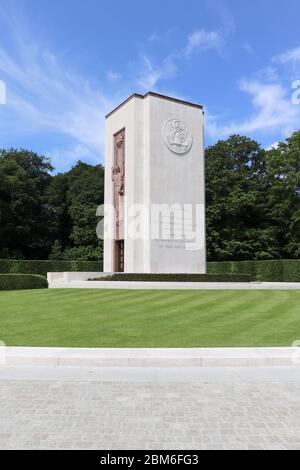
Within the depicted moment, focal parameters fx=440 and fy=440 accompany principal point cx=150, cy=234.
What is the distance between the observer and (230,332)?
11070 mm

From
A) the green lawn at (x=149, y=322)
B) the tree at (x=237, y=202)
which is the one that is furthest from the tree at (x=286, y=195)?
the green lawn at (x=149, y=322)

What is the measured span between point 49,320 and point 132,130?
78.5ft

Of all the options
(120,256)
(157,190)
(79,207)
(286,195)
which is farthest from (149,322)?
(79,207)

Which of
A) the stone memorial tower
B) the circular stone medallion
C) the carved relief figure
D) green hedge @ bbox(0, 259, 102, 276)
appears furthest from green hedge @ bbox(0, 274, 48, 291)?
green hedge @ bbox(0, 259, 102, 276)

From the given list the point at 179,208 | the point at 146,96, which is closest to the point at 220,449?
the point at 179,208

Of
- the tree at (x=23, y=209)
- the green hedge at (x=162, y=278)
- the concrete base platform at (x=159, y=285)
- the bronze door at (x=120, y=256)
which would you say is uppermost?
the tree at (x=23, y=209)

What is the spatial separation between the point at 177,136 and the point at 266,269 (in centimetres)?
1601

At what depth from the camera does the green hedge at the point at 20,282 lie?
26208 millimetres

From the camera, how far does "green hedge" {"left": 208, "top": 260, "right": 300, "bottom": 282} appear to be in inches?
1599

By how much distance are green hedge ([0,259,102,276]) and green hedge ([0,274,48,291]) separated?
1610cm

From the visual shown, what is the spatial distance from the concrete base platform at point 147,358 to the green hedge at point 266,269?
110 ft

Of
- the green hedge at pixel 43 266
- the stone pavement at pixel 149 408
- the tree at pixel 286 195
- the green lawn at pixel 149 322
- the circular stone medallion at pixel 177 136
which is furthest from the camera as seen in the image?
the tree at pixel 286 195

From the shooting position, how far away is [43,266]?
4412 centimetres

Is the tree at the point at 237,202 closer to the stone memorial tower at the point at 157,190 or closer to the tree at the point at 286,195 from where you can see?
the tree at the point at 286,195
